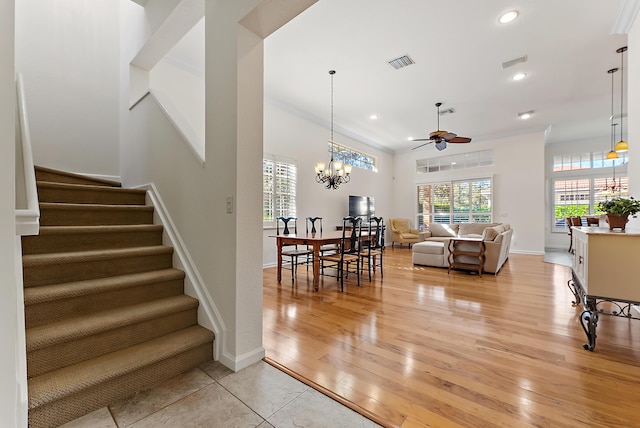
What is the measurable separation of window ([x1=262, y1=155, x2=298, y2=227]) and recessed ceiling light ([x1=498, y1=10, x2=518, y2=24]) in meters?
4.06

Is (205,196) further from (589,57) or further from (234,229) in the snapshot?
(589,57)

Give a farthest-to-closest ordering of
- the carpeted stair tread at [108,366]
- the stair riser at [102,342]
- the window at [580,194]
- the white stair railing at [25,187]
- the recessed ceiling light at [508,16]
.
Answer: the window at [580,194]
the recessed ceiling light at [508,16]
the stair riser at [102,342]
the carpeted stair tread at [108,366]
the white stair railing at [25,187]

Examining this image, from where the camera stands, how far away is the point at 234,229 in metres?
1.82

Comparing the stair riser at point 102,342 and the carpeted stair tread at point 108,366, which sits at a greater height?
the stair riser at point 102,342

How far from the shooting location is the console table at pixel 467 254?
4.80 metres

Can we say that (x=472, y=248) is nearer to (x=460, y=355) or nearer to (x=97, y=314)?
(x=460, y=355)

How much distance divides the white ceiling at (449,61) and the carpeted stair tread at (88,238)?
3.00 meters

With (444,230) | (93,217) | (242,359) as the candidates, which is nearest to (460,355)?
(242,359)

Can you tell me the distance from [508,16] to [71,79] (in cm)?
542

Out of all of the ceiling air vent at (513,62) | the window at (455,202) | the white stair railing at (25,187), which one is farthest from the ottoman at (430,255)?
the white stair railing at (25,187)

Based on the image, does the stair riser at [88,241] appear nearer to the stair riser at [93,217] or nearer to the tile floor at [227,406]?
the stair riser at [93,217]

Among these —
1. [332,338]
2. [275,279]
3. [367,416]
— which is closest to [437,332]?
[332,338]

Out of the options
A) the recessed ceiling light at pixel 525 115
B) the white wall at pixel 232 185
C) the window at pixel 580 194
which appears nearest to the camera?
the white wall at pixel 232 185

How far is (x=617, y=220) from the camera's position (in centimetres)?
231
